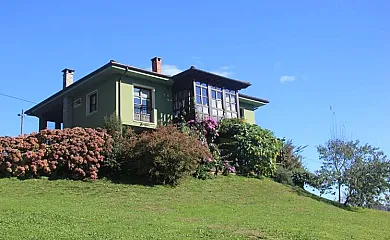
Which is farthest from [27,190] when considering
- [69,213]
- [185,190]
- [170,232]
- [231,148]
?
[231,148]

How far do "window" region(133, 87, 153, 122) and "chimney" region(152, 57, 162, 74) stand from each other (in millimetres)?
1802

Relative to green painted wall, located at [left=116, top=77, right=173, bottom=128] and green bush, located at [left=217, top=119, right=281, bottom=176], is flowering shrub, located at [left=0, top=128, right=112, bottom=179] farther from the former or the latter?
green bush, located at [left=217, top=119, right=281, bottom=176]

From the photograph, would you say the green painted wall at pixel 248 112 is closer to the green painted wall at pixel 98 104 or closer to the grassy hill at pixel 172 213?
the green painted wall at pixel 98 104

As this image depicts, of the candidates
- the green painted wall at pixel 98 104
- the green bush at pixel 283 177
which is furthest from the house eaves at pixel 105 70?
the green bush at pixel 283 177

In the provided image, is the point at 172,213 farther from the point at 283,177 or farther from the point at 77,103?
the point at 77,103

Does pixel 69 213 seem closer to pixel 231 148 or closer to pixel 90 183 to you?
pixel 90 183

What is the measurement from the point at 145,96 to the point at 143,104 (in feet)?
1.72

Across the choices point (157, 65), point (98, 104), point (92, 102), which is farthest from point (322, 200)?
point (92, 102)

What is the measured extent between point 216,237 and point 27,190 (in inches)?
345

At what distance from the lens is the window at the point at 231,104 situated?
3094 centimetres

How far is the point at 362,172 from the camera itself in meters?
26.5

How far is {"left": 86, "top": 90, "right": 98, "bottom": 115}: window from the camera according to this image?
29503 millimetres

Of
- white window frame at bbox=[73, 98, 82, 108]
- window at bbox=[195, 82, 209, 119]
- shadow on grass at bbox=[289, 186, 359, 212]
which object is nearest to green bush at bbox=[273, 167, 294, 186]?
shadow on grass at bbox=[289, 186, 359, 212]

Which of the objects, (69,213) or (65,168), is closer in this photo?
(69,213)
